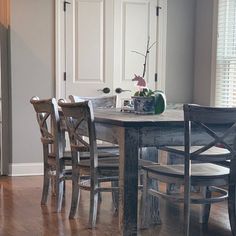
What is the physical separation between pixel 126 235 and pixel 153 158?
1.11 m

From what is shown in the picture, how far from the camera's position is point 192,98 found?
5.83 m

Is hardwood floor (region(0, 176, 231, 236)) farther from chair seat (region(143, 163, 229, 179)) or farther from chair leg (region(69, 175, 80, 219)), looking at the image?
chair seat (region(143, 163, 229, 179))

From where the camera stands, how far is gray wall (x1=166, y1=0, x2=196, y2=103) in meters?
5.70

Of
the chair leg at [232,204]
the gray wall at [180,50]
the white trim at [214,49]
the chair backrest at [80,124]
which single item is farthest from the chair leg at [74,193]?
the gray wall at [180,50]

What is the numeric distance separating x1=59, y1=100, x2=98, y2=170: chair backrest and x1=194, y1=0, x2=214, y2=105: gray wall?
245 cm

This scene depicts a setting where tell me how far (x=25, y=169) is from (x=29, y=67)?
3.62 ft

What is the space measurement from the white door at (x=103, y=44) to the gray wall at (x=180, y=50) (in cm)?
22

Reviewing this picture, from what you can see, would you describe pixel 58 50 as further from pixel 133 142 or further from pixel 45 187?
pixel 133 142

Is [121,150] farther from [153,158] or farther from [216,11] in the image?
[216,11]

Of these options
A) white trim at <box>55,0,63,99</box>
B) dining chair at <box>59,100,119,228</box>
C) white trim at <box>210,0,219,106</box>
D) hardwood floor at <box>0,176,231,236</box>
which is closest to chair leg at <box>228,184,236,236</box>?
hardwood floor at <box>0,176,231,236</box>

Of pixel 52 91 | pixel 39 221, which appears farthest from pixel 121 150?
pixel 52 91

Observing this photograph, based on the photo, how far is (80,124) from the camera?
3412 mm

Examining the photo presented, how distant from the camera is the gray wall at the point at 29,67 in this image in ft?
16.7

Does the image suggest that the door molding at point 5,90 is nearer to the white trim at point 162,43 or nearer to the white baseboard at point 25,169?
the white baseboard at point 25,169
